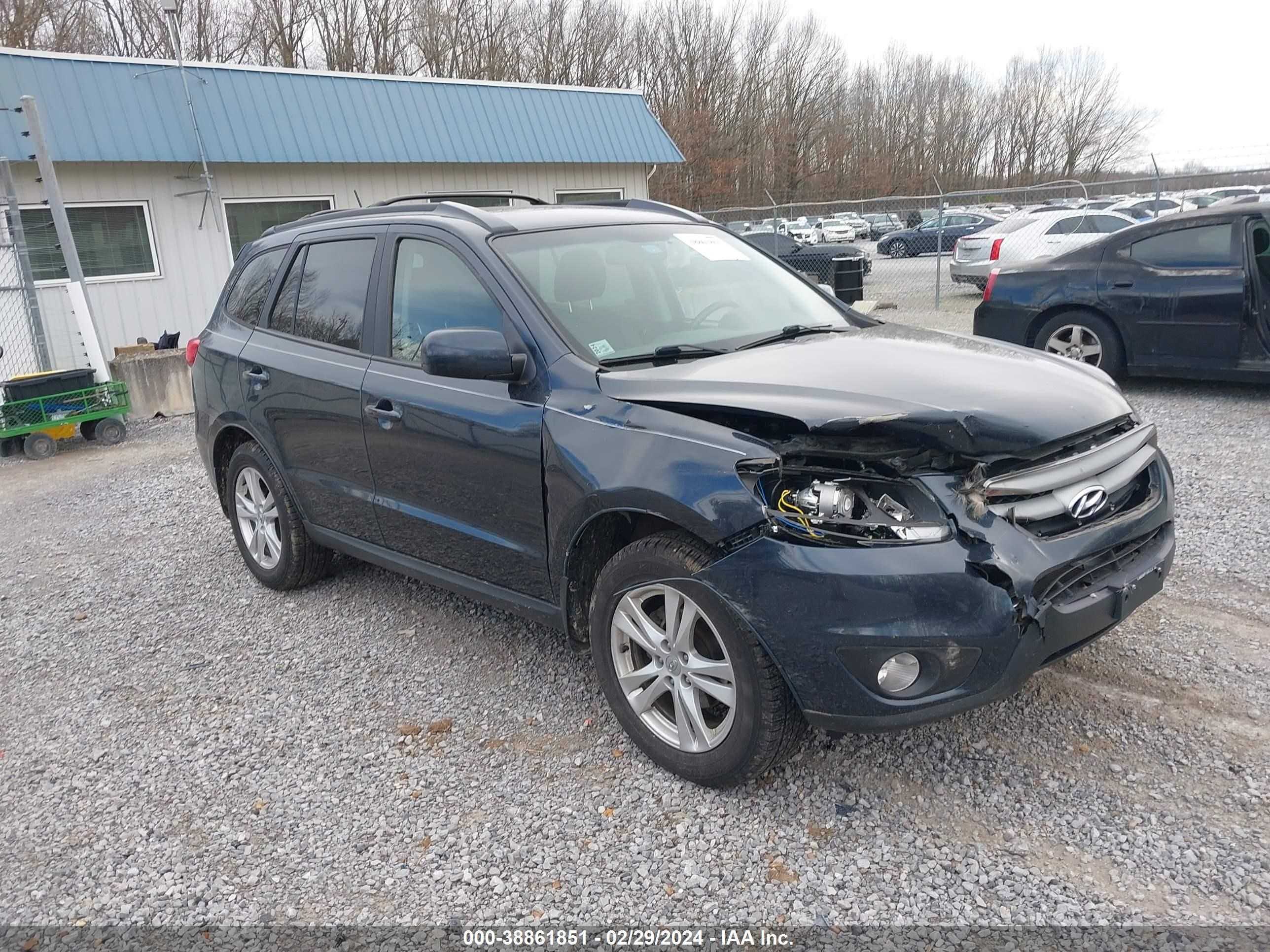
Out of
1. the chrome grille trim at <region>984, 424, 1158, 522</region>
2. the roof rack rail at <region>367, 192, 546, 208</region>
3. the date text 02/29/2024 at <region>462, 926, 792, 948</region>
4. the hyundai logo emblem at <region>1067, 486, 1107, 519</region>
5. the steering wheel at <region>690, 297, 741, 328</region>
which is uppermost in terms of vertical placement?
the roof rack rail at <region>367, 192, 546, 208</region>

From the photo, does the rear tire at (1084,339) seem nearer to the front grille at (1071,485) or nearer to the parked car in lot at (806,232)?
the front grille at (1071,485)

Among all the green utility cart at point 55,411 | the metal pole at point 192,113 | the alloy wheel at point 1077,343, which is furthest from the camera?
the metal pole at point 192,113

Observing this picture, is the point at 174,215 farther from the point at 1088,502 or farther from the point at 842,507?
the point at 1088,502

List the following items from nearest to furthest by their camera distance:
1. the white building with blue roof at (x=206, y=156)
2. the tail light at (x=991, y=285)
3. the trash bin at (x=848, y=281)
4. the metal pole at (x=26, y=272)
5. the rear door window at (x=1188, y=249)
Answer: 1. the trash bin at (x=848, y=281)
2. the rear door window at (x=1188, y=249)
3. the tail light at (x=991, y=285)
4. the metal pole at (x=26, y=272)
5. the white building with blue roof at (x=206, y=156)

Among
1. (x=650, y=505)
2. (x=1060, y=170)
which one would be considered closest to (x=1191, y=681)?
(x=650, y=505)

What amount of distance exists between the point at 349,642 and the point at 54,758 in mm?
1230

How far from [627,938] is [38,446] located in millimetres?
9004

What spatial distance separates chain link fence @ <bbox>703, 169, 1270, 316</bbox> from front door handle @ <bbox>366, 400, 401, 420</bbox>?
6.53 m

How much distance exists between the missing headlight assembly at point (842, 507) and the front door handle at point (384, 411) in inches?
67.4

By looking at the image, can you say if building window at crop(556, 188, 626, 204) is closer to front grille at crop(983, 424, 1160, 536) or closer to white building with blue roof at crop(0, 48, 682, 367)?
white building with blue roof at crop(0, 48, 682, 367)

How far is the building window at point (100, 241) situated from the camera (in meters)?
12.0

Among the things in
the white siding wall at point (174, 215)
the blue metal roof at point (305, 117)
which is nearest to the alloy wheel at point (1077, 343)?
the white siding wall at point (174, 215)

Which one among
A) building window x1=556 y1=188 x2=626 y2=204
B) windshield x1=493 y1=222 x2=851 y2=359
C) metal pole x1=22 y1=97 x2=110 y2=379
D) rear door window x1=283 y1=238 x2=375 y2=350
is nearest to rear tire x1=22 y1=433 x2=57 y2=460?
metal pole x1=22 y1=97 x2=110 y2=379

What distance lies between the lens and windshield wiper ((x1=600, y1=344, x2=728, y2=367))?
3340mm
